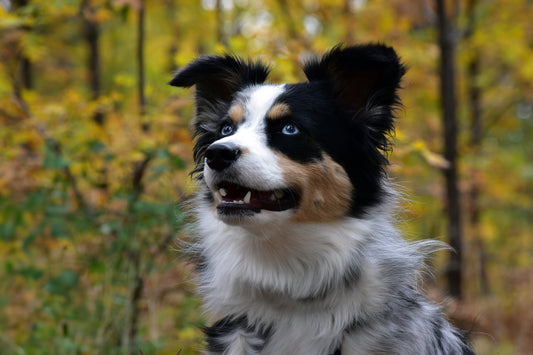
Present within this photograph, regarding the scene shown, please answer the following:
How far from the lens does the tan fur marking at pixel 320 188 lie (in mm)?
2984

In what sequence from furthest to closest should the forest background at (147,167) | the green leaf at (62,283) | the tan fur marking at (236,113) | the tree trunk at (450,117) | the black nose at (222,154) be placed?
1. the tree trunk at (450,117)
2. the forest background at (147,167)
3. the green leaf at (62,283)
4. the tan fur marking at (236,113)
5. the black nose at (222,154)

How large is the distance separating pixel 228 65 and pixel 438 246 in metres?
1.81

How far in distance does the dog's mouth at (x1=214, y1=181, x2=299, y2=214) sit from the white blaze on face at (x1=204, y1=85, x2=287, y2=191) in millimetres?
75

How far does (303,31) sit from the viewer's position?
795cm

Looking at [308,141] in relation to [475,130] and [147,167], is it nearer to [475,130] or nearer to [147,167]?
[147,167]

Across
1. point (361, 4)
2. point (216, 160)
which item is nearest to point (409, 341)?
point (216, 160)

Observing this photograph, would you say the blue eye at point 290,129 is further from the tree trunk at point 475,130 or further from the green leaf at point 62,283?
the tree trunk at point 475,130

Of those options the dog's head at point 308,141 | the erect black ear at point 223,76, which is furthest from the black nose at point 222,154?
the erect black ear at point 223,76

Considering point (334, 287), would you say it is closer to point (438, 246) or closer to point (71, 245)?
point (438, 246)

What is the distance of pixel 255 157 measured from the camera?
9.39 ft

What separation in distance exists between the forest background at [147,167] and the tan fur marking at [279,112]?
33.1 inches

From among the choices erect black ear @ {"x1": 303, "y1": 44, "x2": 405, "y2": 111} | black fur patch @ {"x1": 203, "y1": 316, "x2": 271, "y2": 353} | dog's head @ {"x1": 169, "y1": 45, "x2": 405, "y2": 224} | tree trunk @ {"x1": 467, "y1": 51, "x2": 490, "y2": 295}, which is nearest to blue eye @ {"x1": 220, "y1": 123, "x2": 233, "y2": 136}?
dog's head @ {"x1": 169, "y1": 45, "x2": 405, "y2": 224}

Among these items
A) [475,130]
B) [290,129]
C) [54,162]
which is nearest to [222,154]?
[290,129]

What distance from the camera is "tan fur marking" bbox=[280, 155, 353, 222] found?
9.79ft
